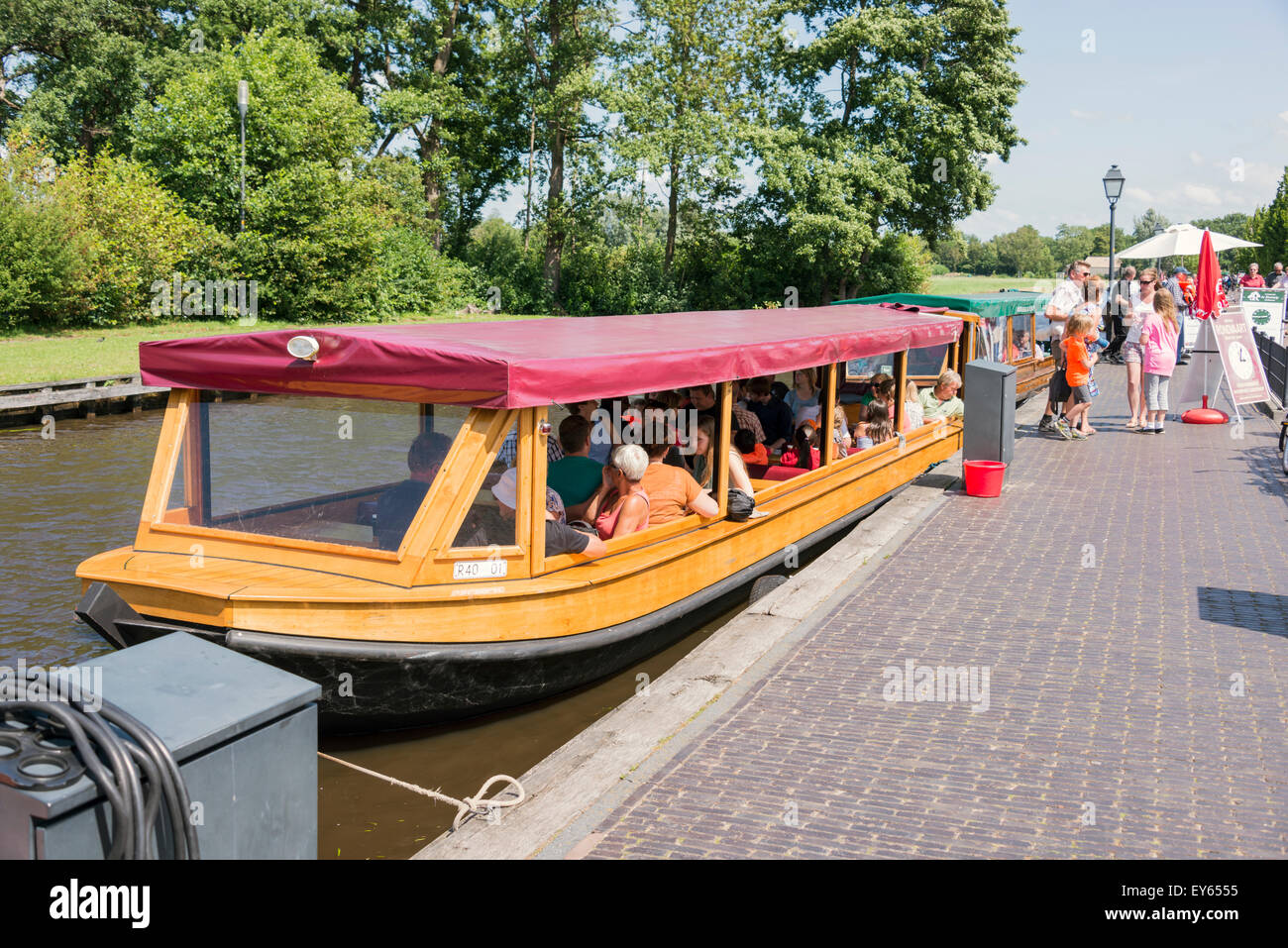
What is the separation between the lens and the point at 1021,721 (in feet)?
18.7

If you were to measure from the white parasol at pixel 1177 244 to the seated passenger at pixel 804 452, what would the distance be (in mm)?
11800

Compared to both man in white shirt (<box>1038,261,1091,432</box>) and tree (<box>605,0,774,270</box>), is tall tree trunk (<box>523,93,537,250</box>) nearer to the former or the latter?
tree (<box>605,0,774,270</box>)

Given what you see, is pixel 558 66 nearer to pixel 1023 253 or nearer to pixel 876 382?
pixel 876 382

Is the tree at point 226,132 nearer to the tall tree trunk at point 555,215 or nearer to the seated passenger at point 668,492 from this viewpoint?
the tall tree trunk at point 555,215

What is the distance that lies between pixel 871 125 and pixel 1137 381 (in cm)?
2636

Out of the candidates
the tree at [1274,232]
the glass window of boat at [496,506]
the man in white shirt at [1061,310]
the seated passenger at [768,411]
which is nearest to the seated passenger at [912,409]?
the seated passenger at [768,411]

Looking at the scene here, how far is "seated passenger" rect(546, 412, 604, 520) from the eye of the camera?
7551 millimetres

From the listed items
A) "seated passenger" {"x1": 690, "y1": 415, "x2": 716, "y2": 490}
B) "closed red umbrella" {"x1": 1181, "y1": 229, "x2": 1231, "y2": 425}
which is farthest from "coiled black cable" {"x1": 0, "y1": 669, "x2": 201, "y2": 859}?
"closed red umbrella" {"x1": 1181, "y1": 229, "x2": 1231, "y2": 425}

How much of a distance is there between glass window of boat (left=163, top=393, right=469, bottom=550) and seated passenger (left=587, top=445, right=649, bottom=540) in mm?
1384

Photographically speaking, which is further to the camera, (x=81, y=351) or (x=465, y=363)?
(x=81, y=351)

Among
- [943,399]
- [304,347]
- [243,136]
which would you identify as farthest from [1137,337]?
[243,136]

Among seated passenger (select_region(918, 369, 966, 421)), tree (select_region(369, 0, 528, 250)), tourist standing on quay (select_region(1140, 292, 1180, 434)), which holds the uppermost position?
tree (select_region(369, 0, 528, 250))

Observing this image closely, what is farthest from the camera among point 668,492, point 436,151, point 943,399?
point 436,151

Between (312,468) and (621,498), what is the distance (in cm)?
204
